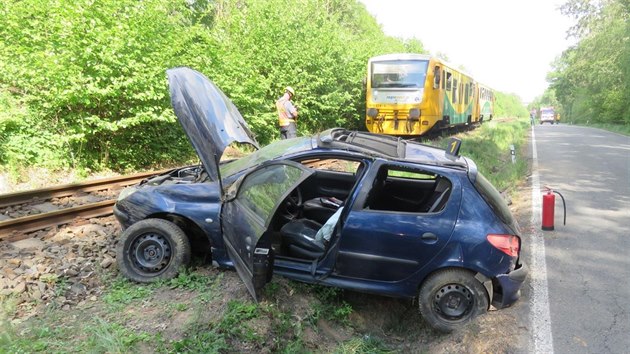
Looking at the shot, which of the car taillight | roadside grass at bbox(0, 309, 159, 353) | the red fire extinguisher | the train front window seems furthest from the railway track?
the train front window

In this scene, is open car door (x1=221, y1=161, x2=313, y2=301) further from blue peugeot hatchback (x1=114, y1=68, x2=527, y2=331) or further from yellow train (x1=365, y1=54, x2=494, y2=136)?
yellow train (x1=365, y1=54, x2=494, y2=136)

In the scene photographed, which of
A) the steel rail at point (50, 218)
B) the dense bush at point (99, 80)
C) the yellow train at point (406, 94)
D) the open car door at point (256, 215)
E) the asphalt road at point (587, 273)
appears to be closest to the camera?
the open car door at point (256, 215)

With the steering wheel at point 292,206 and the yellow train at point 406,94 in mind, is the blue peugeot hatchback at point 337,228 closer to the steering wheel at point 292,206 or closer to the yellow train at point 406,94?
the steering wheel at point 292,206

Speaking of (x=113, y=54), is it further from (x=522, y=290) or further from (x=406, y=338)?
(x=522, y=290)

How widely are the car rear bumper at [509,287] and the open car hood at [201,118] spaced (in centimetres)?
267

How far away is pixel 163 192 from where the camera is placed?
13.8 ft

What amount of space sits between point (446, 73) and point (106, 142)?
436 inches

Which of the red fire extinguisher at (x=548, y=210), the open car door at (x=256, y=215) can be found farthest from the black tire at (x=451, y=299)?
the red fire extinguisher at (x=548, y=210)

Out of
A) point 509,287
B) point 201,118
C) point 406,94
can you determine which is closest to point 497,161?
point 406,94

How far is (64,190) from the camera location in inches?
274

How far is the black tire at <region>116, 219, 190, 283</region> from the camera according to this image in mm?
4016

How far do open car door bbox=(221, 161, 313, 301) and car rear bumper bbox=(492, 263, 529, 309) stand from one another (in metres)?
1.92

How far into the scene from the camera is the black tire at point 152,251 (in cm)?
402

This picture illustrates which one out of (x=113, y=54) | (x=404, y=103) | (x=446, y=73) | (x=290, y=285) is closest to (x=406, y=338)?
(x=290, y=285)
